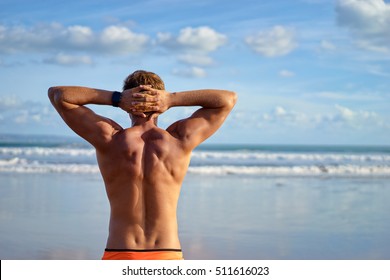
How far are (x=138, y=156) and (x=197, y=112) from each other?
39 cm

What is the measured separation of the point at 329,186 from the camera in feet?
39.5

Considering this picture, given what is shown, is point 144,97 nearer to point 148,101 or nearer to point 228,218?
point 148,101

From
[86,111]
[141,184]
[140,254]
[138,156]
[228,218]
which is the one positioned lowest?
[140,254]

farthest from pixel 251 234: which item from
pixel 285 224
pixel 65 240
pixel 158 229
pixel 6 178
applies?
pixel 6 178

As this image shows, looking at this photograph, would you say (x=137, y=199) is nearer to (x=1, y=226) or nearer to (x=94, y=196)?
(x=1, y=226)

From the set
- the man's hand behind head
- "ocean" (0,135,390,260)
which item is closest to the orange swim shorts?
the man's hand behind head

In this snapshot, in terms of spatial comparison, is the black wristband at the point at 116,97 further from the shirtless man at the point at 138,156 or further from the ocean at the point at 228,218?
the ocean at the point at 228,218

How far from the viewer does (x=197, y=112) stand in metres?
2.86

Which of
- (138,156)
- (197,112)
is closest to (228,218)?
(197,112)

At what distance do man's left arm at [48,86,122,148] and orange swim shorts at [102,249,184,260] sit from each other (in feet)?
1.68

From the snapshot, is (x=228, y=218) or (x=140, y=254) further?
A: (x=228, y=218)

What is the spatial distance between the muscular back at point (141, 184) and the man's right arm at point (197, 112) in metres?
0.07

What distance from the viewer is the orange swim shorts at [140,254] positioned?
107 inches

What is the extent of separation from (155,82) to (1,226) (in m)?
5.03
